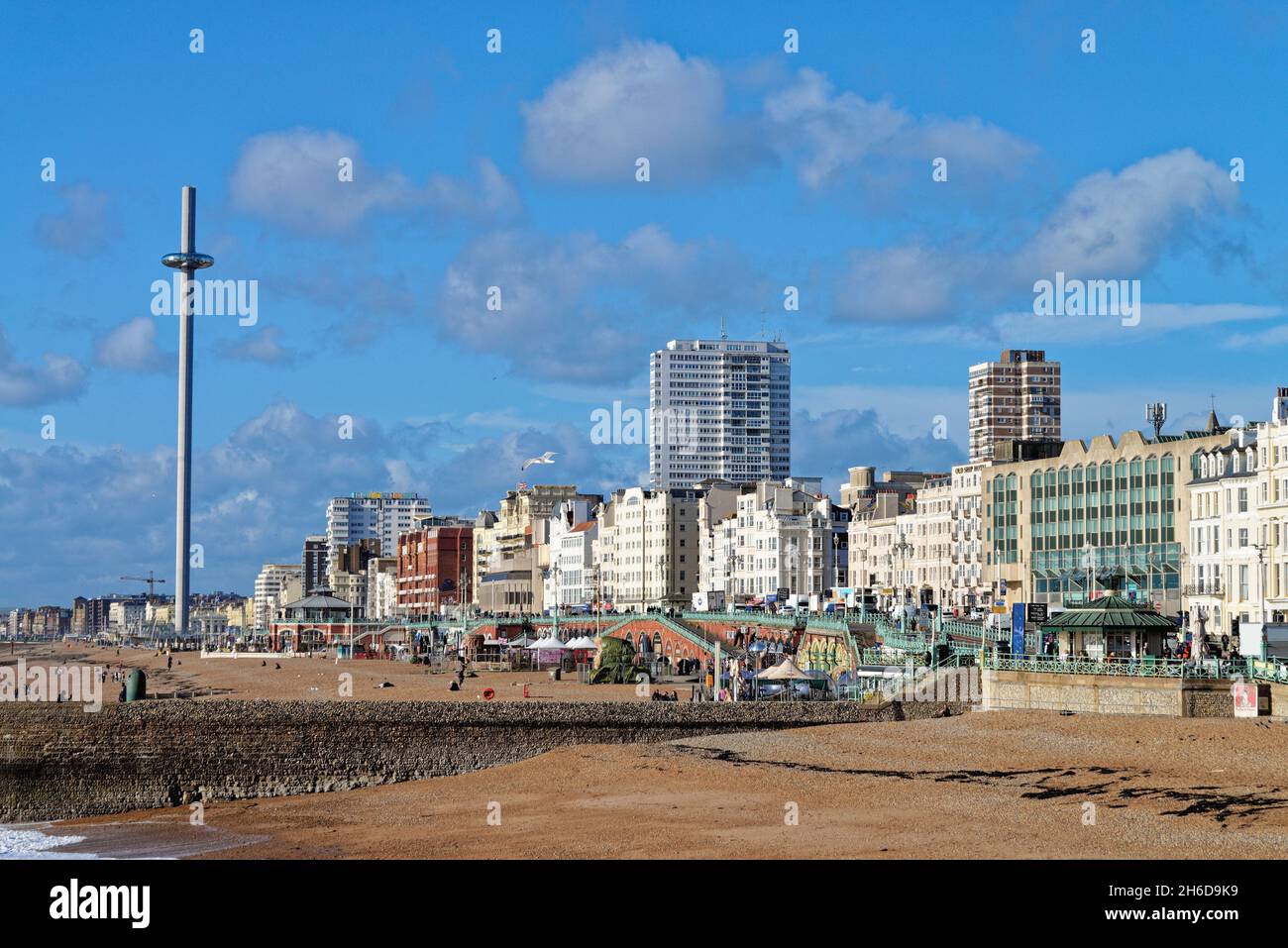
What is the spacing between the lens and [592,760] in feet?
158

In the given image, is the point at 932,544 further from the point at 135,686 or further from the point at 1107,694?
the point at 135,686

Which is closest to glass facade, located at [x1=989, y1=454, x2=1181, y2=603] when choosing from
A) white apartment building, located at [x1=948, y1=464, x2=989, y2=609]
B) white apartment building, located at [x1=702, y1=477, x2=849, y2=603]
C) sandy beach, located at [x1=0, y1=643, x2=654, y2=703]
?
white apartment building, located at [x1=948, y1=464, x2=989, y2=609]

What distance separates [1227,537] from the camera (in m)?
84.5

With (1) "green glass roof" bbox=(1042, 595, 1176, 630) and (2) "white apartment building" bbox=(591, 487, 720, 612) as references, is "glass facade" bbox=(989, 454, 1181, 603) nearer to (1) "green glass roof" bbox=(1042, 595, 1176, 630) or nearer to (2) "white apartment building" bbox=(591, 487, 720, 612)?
(1) "green glass roof" bbox=(1042, 595, 1176, 630)

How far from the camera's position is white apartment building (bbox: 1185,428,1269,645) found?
80.0 meters

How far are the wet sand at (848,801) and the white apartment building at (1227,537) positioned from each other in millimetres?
34696

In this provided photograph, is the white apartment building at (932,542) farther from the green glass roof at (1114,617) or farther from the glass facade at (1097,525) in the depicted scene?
the green glass roof at (1114,617)

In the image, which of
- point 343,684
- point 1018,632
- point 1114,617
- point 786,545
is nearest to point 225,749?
point 1018,632

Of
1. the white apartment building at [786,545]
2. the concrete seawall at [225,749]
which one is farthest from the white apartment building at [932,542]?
the concrete seawall at [225,749]

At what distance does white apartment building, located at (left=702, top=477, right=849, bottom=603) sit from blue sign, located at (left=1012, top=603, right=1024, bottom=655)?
80694 millimetres

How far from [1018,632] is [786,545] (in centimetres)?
9166

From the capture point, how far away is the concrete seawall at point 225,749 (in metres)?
49.8

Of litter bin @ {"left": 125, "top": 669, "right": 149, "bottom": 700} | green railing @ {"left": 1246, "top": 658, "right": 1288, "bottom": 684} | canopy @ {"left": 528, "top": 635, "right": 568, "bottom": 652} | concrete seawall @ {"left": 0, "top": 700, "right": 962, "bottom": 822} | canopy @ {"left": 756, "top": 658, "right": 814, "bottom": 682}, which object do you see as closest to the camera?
green railing @ {"left": 1246, "top": 658, "right": 1288, "bottom": 684}
